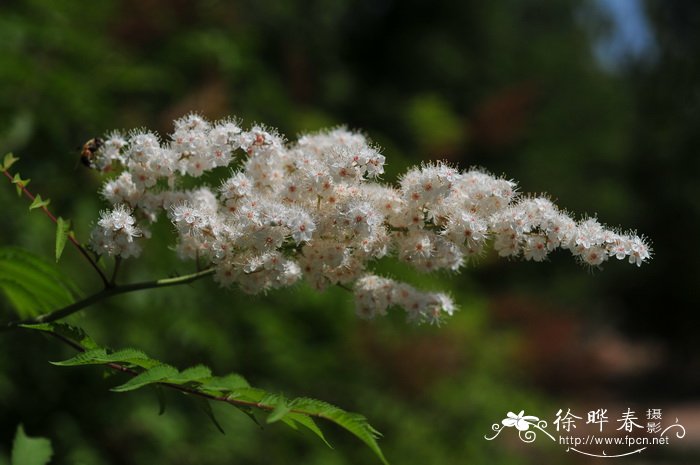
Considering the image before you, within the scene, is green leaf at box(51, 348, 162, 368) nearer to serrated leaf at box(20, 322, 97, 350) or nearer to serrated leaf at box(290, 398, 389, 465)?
Answer: serrated leaf at box(20, 322, 97, 350)

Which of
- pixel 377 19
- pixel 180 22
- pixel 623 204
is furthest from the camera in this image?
pixel 377 19

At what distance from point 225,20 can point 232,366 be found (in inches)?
148

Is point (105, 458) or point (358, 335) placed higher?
point (358, 335)

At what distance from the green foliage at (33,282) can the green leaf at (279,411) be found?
3.38 feet

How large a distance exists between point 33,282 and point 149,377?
95 centimetres

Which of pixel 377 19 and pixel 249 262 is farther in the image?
pixel 377 19

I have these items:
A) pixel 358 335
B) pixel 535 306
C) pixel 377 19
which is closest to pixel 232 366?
pixel 358 335

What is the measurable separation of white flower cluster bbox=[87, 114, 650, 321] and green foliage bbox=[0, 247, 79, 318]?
27 centimetres

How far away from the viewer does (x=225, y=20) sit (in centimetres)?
763

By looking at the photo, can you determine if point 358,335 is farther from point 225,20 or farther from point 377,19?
point 377,19

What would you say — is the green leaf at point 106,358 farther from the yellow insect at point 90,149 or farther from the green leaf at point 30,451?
the yellow insect at point 90,149

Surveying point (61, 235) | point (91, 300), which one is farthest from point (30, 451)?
point (61, 235)

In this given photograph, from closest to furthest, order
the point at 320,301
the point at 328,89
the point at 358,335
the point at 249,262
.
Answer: the point at 249,262, the point at 320,301, the point at 358,335, the point at 328,89

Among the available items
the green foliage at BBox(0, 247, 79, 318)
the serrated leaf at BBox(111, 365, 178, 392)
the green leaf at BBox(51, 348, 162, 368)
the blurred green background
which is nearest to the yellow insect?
the blurred green background
